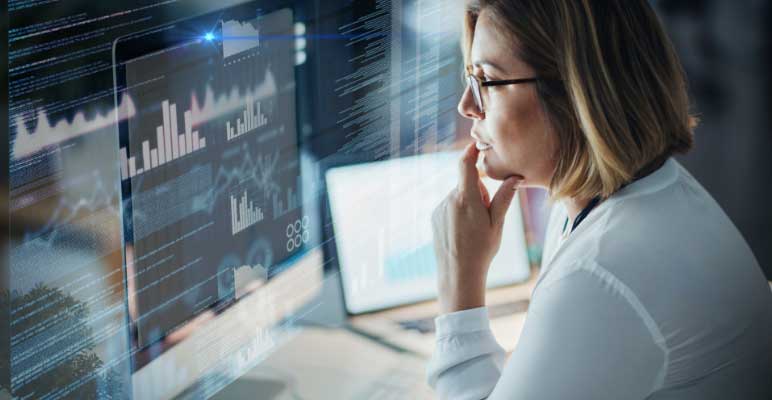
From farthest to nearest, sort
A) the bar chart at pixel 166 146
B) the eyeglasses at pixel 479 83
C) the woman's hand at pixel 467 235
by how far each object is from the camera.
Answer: the woman's hand at pixel 467 235, the eyeglasses at pixel 479 83, the bar chart at pixel 166 146

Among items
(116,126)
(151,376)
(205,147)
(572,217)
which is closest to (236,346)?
(151,376)

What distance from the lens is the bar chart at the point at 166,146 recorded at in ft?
2.98

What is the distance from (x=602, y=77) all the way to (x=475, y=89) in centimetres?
18

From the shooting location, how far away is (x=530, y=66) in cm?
114

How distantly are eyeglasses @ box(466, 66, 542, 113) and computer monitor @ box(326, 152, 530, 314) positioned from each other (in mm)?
219

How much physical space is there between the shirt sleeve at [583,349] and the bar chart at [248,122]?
1.33ft

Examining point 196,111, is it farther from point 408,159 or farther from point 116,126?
point 408,159

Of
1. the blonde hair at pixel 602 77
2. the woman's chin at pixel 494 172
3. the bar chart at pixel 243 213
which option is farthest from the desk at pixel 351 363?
the blonde hair at pixel 602 77

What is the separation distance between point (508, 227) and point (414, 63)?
54cm

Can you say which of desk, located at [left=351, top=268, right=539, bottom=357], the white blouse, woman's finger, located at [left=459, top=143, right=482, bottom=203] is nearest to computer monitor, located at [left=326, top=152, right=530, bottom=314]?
desk, located at [left=351, top=268, right=539, bottom=357]

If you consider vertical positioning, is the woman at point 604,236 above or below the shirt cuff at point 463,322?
above

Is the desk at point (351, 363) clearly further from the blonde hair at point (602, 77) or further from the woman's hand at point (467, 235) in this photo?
the blonde hair at point (602, 77)

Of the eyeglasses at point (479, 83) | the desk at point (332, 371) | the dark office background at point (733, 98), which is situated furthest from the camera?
the dark office background at point (733, 98)

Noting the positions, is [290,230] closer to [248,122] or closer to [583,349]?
[248,122]
